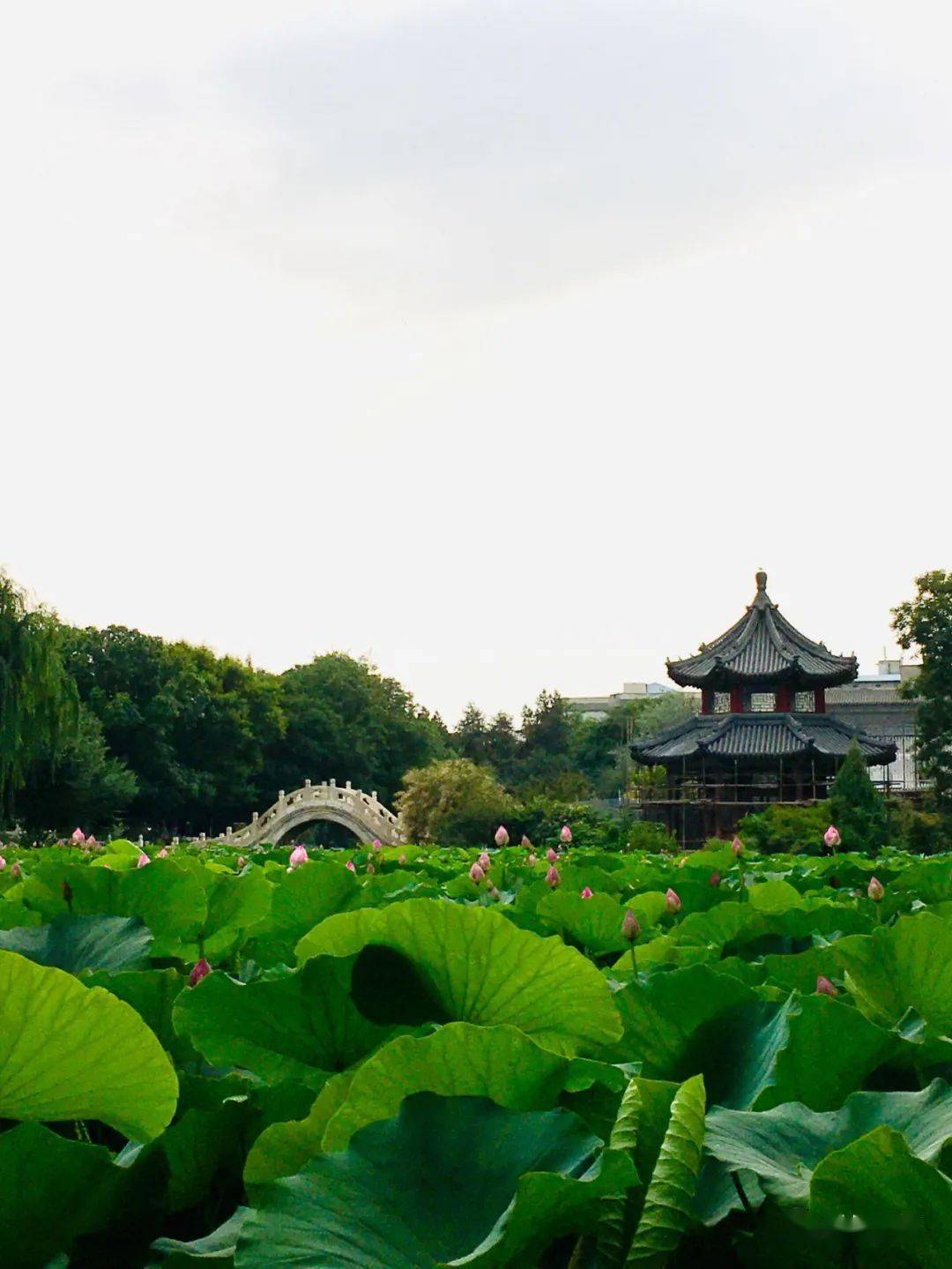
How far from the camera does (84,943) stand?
1.35 m

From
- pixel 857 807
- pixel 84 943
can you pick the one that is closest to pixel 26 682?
pixel 857 807

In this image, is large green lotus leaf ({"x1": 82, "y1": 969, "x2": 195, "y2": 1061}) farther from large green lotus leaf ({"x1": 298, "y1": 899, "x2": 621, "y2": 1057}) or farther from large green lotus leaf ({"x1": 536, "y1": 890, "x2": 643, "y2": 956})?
large green lotus leaf ({"x1": 536, "y1": 890, "x2": 643, "y2": 956})

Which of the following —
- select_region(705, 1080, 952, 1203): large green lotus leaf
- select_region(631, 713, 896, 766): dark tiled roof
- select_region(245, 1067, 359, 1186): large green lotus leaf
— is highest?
select_region(631, 713, 896, 766): dark tiled roof

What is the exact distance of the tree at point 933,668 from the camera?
1184 inches

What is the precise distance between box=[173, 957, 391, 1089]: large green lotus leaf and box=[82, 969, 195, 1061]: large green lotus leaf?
7cm

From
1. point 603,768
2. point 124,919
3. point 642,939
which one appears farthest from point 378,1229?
point 603,768

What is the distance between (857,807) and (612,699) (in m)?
61.0

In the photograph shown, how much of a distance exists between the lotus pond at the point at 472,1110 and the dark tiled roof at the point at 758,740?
105 ft

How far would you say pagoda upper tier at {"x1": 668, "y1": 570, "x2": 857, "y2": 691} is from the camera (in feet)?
111

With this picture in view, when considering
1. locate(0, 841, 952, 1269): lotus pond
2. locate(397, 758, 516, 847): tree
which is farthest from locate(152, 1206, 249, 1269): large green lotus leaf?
locate(397, 758, 516, 847): tree

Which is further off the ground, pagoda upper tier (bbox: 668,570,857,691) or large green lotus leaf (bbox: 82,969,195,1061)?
pagoda upper tier (bbox: 668,570,857,691)

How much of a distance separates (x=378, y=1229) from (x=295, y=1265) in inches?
2.0

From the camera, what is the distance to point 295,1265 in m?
0.63

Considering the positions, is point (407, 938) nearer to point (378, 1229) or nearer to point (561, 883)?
point (378, 1229)
